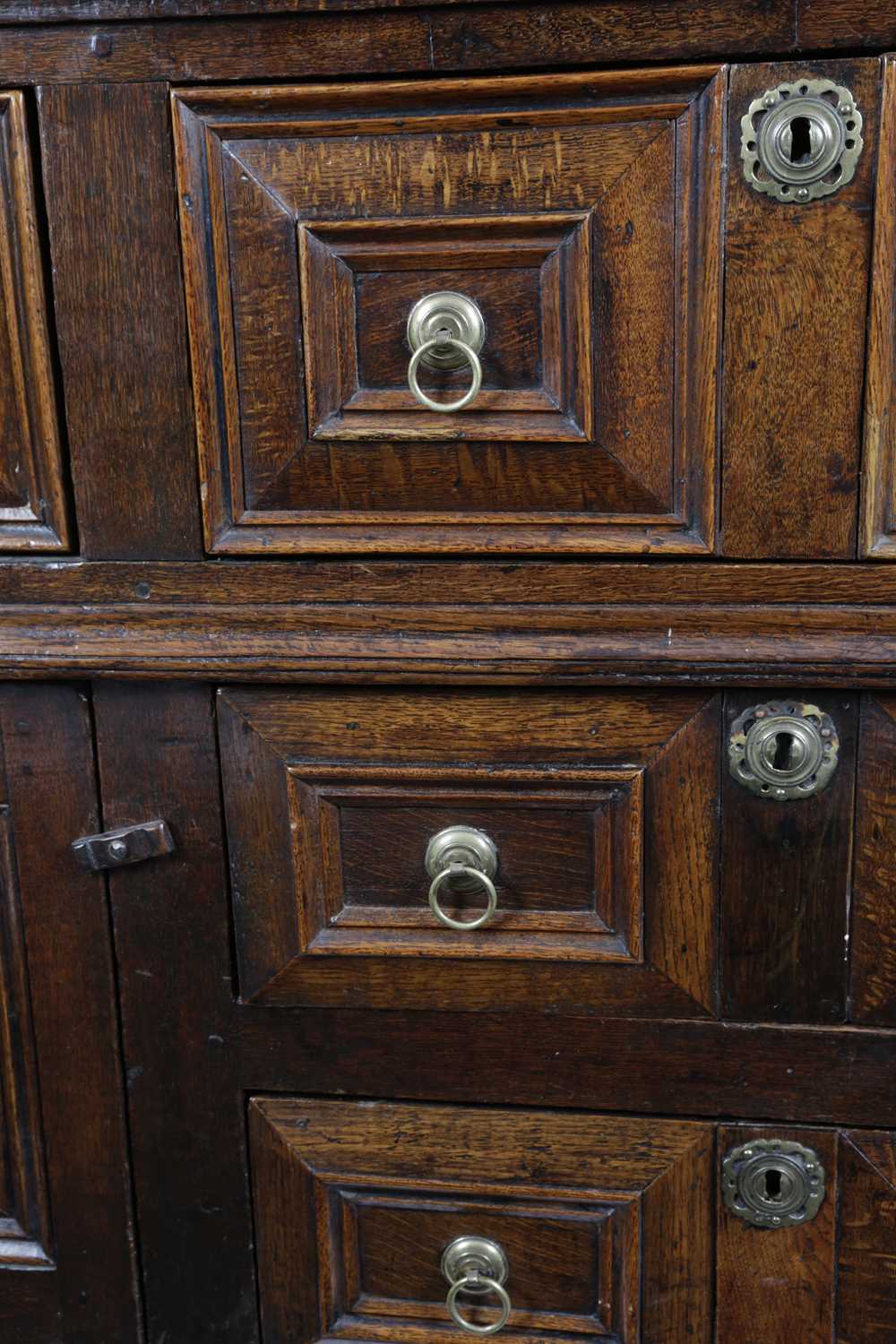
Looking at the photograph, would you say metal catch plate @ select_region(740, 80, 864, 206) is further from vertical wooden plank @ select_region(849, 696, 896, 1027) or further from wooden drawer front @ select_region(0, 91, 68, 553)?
wooden drawer front @ select_region(0, 91, 68, 553)

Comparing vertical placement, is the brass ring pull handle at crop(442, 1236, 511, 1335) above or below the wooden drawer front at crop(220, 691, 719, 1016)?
below

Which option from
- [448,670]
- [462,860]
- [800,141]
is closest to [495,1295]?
[462,860]

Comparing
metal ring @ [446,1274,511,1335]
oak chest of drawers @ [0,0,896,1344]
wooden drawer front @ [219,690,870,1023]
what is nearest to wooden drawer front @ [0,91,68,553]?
oak chest of drawers @ [0,0,896,1344]

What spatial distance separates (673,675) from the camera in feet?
2.12

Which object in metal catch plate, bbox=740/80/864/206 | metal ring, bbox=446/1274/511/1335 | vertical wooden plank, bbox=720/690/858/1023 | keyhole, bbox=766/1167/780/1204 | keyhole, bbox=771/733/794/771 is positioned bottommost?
metal ring, bbox=446/1274/511/1335

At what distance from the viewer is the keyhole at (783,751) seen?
656mm

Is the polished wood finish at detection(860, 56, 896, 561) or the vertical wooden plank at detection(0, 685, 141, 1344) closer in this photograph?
the polished wood finish at detection(860, 56, 896, 561)

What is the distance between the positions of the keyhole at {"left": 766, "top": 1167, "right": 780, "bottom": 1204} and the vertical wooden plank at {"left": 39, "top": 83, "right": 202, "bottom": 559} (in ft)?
1.53

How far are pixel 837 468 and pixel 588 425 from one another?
0.12 meters

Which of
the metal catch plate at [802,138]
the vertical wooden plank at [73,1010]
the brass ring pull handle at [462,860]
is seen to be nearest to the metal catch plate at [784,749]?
the brass ring pull handle at [462,860]

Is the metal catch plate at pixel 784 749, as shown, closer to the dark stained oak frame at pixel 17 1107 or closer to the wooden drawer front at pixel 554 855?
the wooden drawer front at pixel 554 855

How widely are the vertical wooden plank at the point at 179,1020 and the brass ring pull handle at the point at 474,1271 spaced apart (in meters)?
0.12

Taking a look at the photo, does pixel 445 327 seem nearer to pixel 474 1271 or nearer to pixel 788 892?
pixel 788 892

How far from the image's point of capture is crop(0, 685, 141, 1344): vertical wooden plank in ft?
2.32
